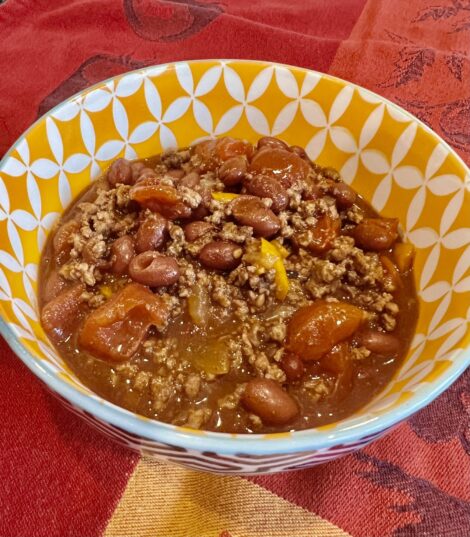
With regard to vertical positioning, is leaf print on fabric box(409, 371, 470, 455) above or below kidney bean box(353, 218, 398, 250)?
below

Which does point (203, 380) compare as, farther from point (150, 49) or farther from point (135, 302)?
point (150, 49)

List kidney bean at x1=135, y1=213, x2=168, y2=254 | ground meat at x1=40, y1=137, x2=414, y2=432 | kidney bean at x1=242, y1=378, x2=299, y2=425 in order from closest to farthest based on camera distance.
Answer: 1. kidney bean at x1=242, y1=378, x2=299, y2=425
2. ground meat at x1=40, y1=137, x2=414, y2=432
3. kidney bean at x1=135, y1=213, x2=168, y2=254

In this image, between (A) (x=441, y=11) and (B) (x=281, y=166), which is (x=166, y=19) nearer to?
(B) (x=281, y=166)

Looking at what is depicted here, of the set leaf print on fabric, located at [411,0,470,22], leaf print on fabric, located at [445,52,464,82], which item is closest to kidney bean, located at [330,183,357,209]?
leaf print on fabric, located at [445,52,464,82]

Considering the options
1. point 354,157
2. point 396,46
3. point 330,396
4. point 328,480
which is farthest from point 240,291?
point 396,46

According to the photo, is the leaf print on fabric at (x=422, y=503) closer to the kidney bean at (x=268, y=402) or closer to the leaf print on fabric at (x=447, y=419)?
the leaf print on fabric at (x=447, y=419)

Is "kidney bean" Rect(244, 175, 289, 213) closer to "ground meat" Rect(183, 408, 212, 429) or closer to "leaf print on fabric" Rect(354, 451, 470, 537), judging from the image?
"ground meat" Rect(183, 408, 212, 429)
